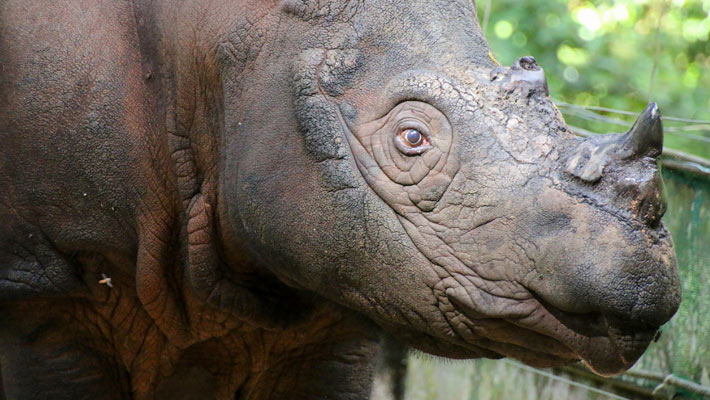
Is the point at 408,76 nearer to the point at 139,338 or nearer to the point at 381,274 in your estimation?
the point at 381,274

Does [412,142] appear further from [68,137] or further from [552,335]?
[68,137]

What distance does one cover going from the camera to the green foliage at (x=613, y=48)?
9.78 metres

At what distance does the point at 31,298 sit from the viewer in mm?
4379

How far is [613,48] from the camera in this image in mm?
10242

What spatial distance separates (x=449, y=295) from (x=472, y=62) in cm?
78

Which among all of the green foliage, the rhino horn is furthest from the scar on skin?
the green foliage

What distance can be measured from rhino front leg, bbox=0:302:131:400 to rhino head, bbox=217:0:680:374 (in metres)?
1.02

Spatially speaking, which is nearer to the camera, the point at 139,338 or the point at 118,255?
the point at 118,255

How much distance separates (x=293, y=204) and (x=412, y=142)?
0.51 metres

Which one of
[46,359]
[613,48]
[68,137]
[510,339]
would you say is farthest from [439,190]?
[613,48]

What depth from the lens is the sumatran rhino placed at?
10.4 feet

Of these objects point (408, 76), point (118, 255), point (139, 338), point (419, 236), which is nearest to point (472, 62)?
point (408, 76)

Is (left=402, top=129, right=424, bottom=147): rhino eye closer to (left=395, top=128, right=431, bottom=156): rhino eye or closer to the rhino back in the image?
(left=395, top=128, right=431, bottom=156): rhino eye

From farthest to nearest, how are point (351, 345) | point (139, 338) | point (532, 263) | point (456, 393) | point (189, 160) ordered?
point (456, 393) < point (351, 345) < point (139, 338) < point (189, 160) < point (532, 263)
